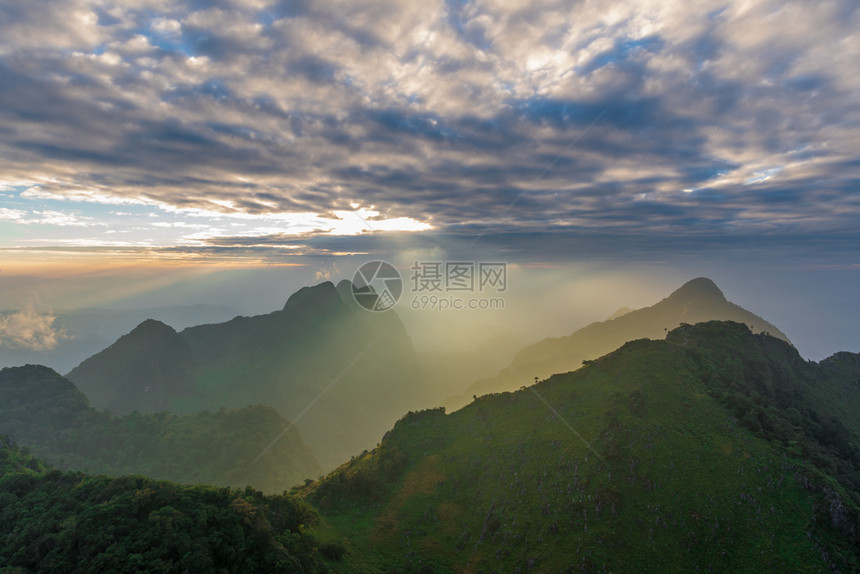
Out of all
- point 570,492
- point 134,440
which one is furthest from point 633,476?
point 134,440

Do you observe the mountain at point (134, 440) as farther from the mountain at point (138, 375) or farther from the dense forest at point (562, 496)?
the mountain at point (138, 375)

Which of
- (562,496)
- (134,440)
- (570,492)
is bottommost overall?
(134,440)

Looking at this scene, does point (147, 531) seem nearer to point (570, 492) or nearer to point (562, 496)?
point (562, 496)

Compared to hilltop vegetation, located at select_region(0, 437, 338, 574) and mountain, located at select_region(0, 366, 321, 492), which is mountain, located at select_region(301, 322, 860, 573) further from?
mountain, located at select_region(0, 366, 321, 492)

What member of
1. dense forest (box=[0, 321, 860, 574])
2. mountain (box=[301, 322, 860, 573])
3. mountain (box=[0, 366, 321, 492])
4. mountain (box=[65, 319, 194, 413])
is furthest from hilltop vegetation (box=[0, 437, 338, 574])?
mountain (box=[65, 319, 194, 413])

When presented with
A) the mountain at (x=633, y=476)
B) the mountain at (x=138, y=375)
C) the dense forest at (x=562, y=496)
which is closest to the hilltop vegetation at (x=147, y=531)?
the dense forest at (x=562, y=496)

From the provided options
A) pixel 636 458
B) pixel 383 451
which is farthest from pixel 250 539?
pixel 636 458

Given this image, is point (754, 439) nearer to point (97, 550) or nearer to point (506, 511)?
point (506, 511)
